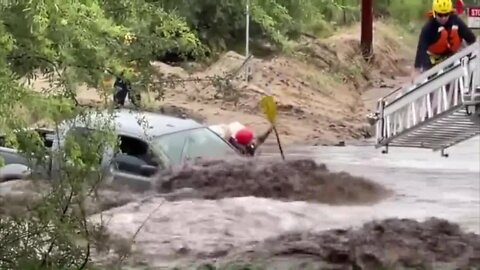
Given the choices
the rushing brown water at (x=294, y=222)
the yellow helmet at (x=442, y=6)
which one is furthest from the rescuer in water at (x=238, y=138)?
the yellow helmet at (x=442, y=6)

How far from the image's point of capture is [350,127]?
30.6 m

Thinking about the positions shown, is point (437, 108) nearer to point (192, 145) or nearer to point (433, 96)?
point (433, 96)

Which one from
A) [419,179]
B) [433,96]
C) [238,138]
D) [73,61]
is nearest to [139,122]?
[73,61]

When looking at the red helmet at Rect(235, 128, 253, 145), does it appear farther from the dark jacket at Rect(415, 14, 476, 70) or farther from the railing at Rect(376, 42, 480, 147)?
the dark jacket at Rect(415, 14, 476, 70)

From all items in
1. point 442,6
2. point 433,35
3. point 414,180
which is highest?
point 442,6

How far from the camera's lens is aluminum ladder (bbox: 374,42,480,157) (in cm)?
1017

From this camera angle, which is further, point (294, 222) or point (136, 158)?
point (136, 158)

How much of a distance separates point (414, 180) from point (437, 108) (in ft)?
28.4

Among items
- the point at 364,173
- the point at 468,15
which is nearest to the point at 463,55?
the point at 364,173

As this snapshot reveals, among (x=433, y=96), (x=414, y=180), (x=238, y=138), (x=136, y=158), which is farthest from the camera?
(x=414, y=180)

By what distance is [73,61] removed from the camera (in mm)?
6805

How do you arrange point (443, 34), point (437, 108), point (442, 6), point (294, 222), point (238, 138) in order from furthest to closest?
point (238, 138) < point (294, 222) < point (443, 34) < point (442, 6) < point (437, 108)

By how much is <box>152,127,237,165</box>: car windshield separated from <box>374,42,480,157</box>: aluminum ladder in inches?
A: 81.1

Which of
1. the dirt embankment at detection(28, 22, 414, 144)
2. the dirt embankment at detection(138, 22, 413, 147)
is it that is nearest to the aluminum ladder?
the dirt embankment at detection(28, 22, 414, 144)
